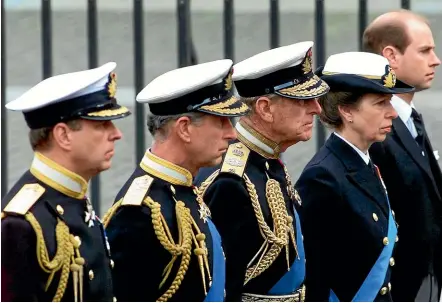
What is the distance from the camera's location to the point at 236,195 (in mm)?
5410

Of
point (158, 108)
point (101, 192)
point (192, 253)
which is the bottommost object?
point (101, 192)

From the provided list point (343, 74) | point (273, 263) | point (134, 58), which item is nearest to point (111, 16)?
point (134, 58)

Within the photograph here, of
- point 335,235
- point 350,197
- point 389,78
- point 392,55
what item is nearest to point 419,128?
point 392,55

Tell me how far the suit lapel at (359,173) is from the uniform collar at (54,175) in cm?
137

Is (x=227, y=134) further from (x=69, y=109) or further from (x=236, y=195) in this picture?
(x=69, y=109)

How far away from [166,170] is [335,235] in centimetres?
83

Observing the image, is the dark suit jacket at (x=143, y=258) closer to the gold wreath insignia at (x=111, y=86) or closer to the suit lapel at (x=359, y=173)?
the gold wreath insignia at (x=111, y=86)

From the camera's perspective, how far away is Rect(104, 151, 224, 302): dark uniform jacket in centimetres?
498

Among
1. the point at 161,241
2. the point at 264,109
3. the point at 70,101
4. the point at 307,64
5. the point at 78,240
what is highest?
the point at 70,101

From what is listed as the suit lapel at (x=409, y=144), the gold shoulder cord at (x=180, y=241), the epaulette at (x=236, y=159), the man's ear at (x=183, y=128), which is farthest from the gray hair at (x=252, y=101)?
the suit lapel at (x=409, y=144)

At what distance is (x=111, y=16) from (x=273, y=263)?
6.48 ft

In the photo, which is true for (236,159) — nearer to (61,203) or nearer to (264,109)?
(264,109)

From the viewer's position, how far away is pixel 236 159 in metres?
5.47

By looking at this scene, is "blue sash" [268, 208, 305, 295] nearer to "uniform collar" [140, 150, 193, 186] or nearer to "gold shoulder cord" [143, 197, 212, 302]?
"gold shoulder cord" [143, 197, 212, 302]
